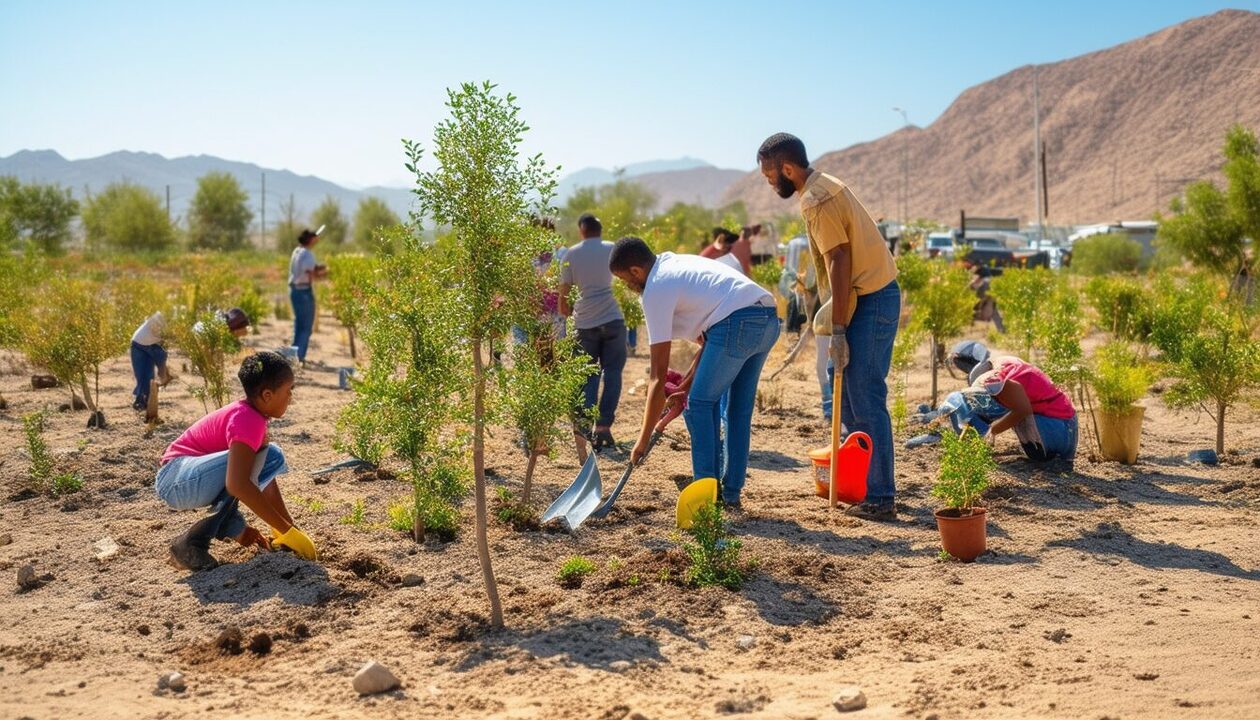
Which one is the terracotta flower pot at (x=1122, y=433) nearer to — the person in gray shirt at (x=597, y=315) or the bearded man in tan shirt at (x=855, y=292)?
the bearded man in tan shirt at (x=855, y=292)

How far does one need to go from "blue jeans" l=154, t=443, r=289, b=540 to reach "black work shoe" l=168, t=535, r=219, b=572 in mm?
109

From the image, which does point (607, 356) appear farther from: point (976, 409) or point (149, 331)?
point (149, 331)

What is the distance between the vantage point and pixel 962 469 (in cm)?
489

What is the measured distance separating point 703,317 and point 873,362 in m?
0.94

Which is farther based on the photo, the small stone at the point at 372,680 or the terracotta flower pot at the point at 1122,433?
the terracotta flower pot at the point at 1122,433

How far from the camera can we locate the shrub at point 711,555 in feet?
14.7

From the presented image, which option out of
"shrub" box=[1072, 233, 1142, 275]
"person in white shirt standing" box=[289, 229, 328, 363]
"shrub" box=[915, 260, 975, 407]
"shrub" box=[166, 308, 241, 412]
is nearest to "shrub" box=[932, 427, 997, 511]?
"shrub" box=[915, 260, 975, 407]

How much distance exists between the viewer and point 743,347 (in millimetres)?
5410

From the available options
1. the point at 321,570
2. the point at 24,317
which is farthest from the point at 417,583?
the point at 24,317

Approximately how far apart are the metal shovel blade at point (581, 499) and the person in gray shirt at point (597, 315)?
2.20 metres

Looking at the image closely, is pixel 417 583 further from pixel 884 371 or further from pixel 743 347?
pixel 884 371

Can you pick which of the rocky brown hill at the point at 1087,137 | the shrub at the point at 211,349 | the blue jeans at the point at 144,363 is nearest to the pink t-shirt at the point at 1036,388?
the shrub at the point at 211,349

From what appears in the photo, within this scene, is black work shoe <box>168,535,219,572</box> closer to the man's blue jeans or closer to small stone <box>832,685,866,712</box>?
small stone <box>832,685,866,712</box>

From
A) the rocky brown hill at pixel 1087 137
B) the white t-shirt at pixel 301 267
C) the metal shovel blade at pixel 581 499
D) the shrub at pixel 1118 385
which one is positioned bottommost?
the metal shovel blade at pixel 581 499
